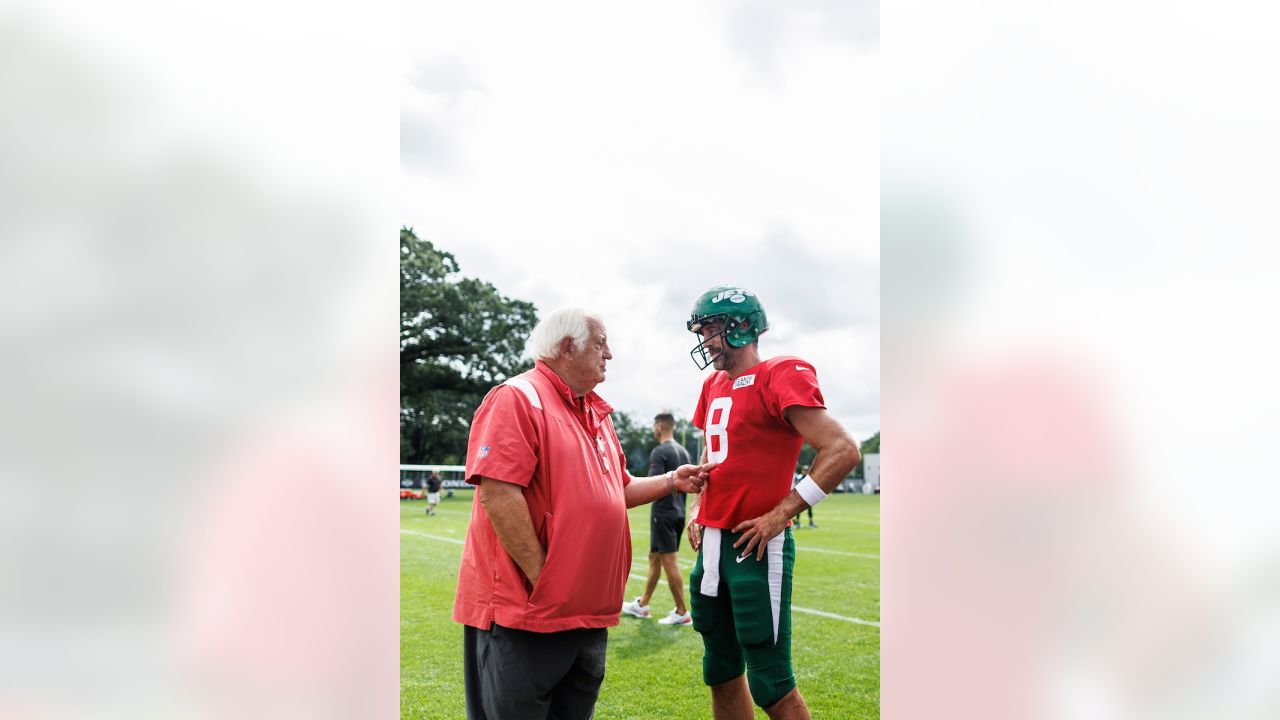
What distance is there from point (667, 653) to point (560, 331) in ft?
16.2

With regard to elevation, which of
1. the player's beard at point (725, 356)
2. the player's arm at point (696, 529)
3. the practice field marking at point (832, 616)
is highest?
the player's beard at point (725, 356)

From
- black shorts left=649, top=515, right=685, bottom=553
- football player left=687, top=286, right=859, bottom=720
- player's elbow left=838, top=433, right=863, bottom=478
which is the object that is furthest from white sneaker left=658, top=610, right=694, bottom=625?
player's elbow left=838, top=433, right=863, bottom=478

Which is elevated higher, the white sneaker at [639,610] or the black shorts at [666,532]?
the black shorts at [666,532]

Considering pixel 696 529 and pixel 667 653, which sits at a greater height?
pixel 696 529

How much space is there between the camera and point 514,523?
267 centimetres

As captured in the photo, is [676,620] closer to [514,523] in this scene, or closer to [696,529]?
[696,529]

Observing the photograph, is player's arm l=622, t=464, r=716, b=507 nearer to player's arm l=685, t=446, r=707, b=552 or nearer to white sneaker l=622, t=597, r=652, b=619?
player's arm l=685, t=446, r=707, b=552

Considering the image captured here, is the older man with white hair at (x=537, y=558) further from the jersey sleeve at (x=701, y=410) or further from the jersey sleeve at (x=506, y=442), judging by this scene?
the jersey sleeve at (x=701, y=410)

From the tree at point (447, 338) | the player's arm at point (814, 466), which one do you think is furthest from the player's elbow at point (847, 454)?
the tree at point (447, 338)

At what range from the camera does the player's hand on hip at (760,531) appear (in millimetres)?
3445

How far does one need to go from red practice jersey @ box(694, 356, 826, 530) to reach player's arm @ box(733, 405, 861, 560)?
0.09 m

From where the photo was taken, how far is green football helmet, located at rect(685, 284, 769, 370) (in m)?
3.72

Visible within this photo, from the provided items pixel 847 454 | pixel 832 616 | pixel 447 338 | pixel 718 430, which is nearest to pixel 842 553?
pixel 832 616
